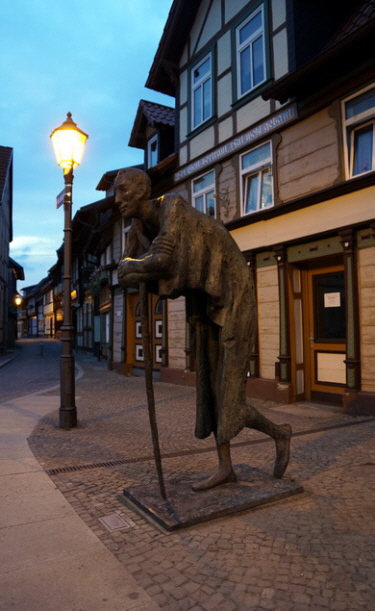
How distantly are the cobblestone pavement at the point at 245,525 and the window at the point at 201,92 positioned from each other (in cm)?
867

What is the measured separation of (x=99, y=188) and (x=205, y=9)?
10.6m

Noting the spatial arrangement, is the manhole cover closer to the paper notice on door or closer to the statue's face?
the statue's face

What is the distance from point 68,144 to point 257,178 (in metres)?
4.42

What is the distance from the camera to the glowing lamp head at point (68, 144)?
6.88 m

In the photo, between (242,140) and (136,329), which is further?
(136,329)

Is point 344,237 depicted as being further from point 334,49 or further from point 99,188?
point 99,188

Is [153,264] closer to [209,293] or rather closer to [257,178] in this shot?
[209,293]

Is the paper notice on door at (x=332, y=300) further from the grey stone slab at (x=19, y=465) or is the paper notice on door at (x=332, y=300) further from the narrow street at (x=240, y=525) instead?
the grey stone slab at (x=19, y=465)

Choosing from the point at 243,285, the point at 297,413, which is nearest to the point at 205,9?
the point at 297,413

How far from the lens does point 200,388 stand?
347 cm

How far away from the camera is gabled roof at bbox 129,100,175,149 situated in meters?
14.0

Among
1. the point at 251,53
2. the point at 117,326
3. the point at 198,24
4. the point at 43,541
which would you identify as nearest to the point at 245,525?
the point at 43,541

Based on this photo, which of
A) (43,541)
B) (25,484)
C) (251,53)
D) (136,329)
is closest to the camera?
(43,541)

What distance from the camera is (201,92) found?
1166 centimetres
